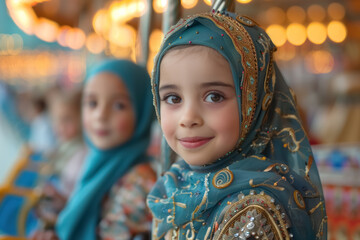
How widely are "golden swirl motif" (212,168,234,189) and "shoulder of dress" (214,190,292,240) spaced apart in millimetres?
34

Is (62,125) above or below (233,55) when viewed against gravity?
below

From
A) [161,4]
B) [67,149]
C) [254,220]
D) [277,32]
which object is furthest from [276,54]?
[254,220]

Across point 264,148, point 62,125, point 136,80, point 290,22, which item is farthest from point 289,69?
point 264,148

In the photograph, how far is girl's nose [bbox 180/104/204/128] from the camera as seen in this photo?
0.79m

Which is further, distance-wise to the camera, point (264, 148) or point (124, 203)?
point (124, 203)

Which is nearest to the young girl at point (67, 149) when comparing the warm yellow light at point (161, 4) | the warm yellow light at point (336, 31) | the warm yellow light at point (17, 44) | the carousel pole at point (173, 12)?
the warm yellow light at point (161, 4)

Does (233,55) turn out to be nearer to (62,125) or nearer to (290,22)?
(62,125)

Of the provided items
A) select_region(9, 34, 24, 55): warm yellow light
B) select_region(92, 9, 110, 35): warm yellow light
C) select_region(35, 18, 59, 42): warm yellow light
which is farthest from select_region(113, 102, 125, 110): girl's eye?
select_region(9, 34, 24, 55): warm yellow light

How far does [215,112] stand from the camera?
0.79m

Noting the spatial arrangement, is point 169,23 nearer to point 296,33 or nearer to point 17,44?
point 296,33

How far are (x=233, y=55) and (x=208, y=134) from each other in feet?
0.50

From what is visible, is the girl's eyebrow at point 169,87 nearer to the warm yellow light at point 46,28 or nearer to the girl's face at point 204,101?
the girl's face at point 204,101

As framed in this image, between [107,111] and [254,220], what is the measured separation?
781 mm

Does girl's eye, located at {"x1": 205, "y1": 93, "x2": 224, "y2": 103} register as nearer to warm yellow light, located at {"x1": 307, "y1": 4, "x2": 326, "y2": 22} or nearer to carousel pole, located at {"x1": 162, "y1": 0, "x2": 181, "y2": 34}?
carousel pole, located at {"x1": 162, "y1": 0, "x2": 181, "y2": 34}
